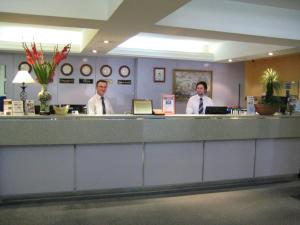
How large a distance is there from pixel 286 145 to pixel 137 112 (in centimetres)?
269

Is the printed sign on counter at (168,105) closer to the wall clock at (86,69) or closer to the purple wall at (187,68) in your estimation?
the purple wall at (187,68)

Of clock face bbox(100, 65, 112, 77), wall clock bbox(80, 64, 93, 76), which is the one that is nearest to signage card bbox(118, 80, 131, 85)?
clock face bbox(100, 65, 112, 77)

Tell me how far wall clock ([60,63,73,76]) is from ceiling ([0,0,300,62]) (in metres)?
0.71

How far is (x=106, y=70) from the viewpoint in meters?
8.41

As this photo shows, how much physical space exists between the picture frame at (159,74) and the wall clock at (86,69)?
1.63 metres

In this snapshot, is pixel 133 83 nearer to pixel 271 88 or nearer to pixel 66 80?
pixel 66 80

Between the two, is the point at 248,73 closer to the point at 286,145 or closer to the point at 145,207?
the point at 286,145

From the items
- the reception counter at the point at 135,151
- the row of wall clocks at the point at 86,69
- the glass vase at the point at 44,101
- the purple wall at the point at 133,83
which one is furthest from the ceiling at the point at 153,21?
the reception counter at the point at 135,151

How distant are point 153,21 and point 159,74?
414 centimetres

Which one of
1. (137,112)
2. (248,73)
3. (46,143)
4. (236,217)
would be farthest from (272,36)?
(248,73)

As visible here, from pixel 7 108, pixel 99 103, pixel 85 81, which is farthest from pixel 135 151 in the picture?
pixel 85 81

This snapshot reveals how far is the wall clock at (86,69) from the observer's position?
824 centimetres

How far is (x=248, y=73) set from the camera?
400 inches

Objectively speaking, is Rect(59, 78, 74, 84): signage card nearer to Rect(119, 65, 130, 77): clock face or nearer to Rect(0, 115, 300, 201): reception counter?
Rect(119, 65, 130, 77): clock face
